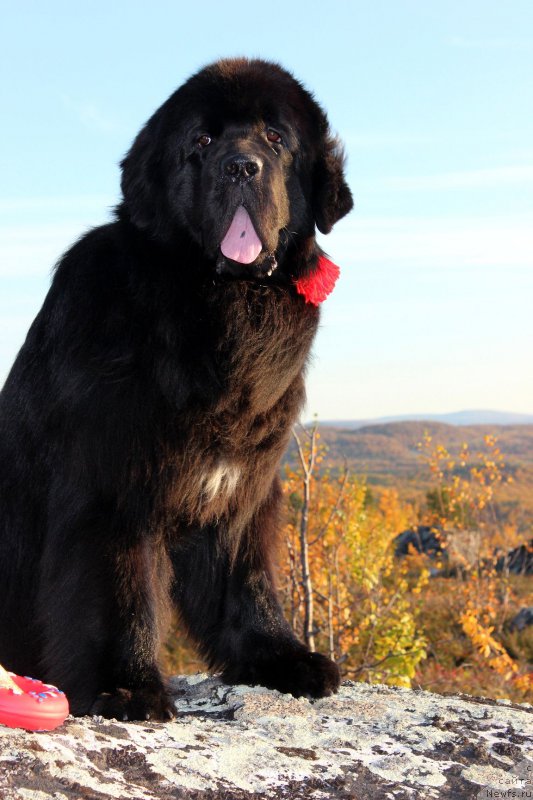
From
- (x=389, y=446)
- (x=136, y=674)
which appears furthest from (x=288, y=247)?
(x=389, y=446)

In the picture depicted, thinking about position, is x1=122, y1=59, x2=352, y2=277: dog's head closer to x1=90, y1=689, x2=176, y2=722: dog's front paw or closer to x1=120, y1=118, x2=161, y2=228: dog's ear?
x1=120, y1=118, x2=161, y2=228: dog's ear

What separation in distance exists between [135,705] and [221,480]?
68 cm

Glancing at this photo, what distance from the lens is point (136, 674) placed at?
2340 mm

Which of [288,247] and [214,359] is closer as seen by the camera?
[214,359]

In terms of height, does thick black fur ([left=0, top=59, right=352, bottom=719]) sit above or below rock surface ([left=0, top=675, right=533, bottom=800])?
above

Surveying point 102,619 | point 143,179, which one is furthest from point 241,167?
point 102,619

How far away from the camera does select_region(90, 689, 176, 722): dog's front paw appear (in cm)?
221

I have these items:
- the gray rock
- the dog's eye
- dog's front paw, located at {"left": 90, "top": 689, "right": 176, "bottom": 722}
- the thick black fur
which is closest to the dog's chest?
the thick black fur

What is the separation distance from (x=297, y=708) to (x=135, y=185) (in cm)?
168

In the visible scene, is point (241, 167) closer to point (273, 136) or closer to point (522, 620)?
point (273, 136)

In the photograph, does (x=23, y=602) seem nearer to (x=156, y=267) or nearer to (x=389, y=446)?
(x=156, y=267)

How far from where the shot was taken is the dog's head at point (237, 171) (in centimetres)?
253

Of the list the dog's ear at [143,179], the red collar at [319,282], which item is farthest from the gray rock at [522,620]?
the dog's ear at [143,179]

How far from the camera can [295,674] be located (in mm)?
2695
